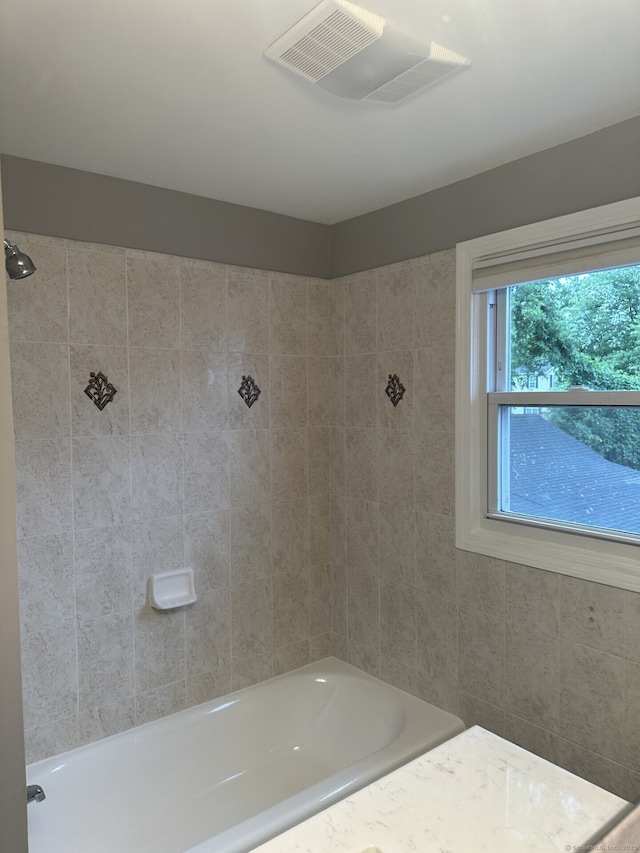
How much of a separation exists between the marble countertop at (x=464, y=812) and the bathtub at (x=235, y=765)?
837mm

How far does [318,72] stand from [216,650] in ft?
6.91

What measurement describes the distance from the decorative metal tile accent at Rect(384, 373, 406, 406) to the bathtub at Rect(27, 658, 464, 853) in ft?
4.01

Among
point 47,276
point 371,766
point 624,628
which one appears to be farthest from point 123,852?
point 47,276

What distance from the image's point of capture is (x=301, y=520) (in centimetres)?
276

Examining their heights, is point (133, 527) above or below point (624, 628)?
above

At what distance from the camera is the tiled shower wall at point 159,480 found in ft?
6.76

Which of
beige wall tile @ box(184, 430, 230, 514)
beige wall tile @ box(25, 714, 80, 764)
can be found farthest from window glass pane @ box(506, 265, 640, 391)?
beige wall tile @ box(25, 714, 80, 764)

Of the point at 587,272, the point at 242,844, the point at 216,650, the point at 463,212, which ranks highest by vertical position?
the point at 463,212

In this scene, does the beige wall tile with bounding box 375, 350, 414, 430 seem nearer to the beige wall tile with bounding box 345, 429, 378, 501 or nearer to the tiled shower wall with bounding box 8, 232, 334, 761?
the beige wall tile with bounding box 345, 429, 378, 501

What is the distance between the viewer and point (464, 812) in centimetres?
101

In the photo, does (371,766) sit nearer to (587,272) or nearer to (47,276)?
(587,272)

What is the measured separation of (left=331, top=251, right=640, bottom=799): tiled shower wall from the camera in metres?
1.87

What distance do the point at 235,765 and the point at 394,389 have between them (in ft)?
5.38

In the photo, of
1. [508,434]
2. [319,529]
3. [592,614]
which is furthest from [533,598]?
[319,529]
